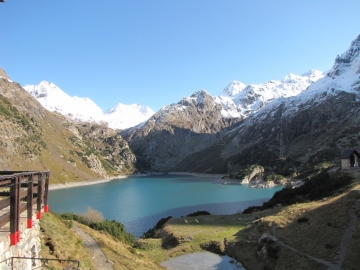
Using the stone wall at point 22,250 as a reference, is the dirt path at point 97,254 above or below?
below

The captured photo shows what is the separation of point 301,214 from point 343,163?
74.9 ft

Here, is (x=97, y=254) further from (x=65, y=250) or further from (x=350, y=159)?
(x=350, y=159)

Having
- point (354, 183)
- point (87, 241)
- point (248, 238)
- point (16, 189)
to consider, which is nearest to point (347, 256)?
point (248, 238)

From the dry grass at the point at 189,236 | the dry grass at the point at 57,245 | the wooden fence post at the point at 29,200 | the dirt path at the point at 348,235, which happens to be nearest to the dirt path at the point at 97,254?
the dry grass at the point at 57,245

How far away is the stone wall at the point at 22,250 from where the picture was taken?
9203mm

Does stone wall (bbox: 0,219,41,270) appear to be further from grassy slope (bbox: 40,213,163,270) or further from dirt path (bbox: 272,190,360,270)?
dirt path (bbox: 272,190,360,270)

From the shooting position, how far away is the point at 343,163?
2044 inches

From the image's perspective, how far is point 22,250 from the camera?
1084 centimetres

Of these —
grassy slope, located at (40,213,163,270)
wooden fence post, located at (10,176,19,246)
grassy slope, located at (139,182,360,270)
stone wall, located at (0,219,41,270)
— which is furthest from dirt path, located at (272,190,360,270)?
wooden fence post, located at (10,176,19,246)

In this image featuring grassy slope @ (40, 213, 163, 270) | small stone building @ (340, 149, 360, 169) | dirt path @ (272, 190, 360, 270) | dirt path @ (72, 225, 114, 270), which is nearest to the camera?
grassy slope @ (40, 213, 163, 270)

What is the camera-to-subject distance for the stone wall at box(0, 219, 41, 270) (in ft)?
30.2

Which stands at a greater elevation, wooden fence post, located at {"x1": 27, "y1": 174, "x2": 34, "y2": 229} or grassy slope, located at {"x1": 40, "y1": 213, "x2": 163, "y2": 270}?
wooden fence post, located at {"x1": 27, "y1": 174, "x2": 34, "y2": 229}

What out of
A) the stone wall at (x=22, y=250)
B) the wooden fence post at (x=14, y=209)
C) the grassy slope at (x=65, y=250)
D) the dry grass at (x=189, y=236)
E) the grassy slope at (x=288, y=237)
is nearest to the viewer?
the stone wall at (x=22, y=250)

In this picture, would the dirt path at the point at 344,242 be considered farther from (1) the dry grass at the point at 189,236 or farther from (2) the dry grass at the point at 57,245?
(2) the dry grass at the point at 57,245
